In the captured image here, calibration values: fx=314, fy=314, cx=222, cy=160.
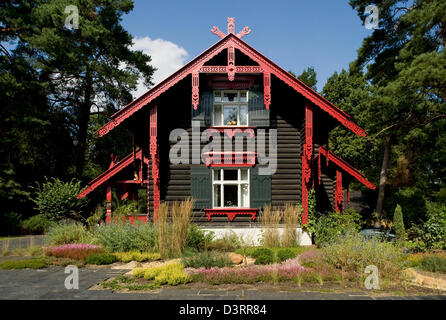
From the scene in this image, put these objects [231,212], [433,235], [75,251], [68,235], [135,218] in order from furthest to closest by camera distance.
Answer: [135,218] < [231,212] < [68,235] < [433,235] < [75,251]

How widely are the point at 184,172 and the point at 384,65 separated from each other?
1552 cm

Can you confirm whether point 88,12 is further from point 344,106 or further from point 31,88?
point 344,106

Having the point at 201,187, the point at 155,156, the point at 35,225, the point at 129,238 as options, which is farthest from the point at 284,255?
the point at 35,225

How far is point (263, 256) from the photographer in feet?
26.3

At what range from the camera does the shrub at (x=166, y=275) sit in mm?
6148

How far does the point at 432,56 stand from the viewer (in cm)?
1434

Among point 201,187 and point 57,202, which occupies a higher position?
point 201,187

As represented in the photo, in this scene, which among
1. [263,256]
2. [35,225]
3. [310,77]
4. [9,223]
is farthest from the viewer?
[310,77]

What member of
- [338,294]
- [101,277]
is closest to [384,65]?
[338,294]

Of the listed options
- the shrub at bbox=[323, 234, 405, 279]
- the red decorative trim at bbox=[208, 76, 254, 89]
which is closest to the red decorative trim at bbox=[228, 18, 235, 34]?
the red decorative trim at bbox=[208, 76, 254, 89]

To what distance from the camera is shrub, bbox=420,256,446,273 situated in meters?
7.10

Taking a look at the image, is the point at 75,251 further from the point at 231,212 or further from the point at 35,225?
the point at 35,225

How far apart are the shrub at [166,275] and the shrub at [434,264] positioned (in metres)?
5.52

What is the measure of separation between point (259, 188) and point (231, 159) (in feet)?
5.05
